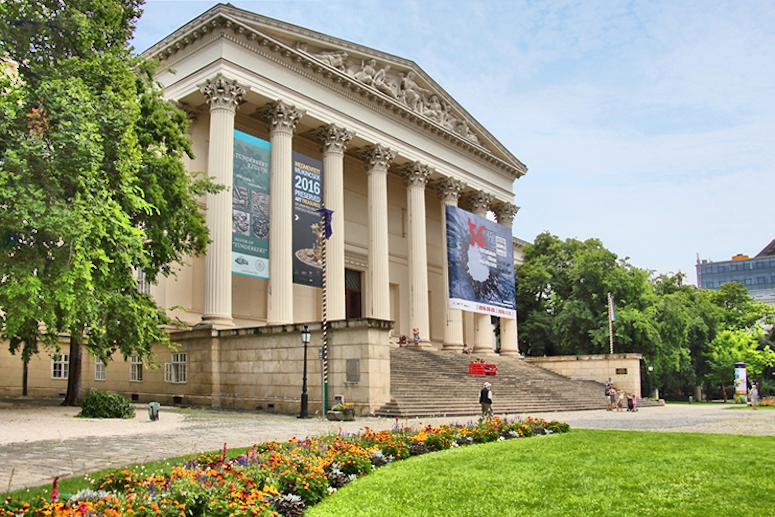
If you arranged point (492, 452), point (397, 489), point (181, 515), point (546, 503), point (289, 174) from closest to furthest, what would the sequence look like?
point (181, 515)
point (546, 503)
point (397, 489)
point (492, 452)
point (289, 174)

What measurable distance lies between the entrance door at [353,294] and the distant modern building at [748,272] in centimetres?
14137

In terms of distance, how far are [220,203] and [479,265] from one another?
18056 mm

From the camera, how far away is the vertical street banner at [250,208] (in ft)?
101

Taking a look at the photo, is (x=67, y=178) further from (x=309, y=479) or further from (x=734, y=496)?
(x=734, y=496)

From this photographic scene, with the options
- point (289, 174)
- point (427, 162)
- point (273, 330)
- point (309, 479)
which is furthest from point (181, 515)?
point (427, 162)

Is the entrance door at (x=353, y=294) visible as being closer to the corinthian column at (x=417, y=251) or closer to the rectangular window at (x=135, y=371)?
the corinthian column at (x=417, y=251)

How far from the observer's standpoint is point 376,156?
39438mm

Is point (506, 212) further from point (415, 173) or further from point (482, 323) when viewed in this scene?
point (415, 173)

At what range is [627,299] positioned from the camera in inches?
1948

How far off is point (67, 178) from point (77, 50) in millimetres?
5858

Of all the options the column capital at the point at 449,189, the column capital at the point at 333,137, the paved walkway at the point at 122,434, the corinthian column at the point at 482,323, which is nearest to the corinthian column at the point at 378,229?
the column capital at the point at 333,137

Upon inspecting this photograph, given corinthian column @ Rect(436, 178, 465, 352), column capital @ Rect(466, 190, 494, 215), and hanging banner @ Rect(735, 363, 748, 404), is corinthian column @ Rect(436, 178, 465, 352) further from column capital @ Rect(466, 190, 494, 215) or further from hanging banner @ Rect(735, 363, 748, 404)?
hanging banner @ Rect(735, 363, 748, 404)

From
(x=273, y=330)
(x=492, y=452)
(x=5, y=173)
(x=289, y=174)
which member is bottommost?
(x=492, y=452)

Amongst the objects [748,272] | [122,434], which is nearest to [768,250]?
[748,272]
